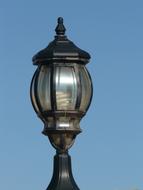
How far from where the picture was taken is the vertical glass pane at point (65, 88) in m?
23.0

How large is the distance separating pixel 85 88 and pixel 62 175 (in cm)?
81

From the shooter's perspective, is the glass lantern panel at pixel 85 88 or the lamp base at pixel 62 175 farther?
the glass lantern panel at pixel 85 88

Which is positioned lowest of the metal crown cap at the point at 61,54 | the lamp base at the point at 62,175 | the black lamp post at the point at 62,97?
the lamp base at the point at 62,175

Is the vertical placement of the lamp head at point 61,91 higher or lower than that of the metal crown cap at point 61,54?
lower

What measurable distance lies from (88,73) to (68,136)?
1.99ft

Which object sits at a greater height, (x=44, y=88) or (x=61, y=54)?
(x=61, y=54)

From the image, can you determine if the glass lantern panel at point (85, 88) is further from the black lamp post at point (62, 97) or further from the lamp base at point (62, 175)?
the lamp base at point (62, 175)

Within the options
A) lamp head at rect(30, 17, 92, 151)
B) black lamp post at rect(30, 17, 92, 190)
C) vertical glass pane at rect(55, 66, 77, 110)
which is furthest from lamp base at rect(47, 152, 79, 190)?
vertical glass pane at rect(55, 66, 77, 110)

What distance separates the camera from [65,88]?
23.0 meters

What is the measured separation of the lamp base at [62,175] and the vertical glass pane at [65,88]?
452 mm

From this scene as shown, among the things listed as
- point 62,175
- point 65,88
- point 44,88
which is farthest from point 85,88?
point 62,175

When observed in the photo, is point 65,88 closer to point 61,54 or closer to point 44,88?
point 44,88

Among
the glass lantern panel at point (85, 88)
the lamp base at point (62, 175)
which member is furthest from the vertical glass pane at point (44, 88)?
the lamp base at point (62, 175)

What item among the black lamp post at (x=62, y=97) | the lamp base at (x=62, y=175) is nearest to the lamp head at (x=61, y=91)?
the black lamp post at (x=62, y=97)
